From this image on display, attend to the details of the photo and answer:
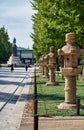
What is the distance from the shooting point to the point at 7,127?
14.6m

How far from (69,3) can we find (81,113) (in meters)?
12.5

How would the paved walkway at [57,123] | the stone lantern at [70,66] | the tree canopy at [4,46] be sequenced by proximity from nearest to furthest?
the paved walkway at [57,123]
the stone lantern at [70,66]
the tree canopy at [4,46]

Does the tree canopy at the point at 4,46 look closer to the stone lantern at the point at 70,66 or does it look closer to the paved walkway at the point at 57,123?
the stone lantern at the point at 70,66

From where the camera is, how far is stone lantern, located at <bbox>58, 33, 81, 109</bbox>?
19.2 metres

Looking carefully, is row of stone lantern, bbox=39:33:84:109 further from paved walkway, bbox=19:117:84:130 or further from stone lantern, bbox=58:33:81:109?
paved walkway, bbox=19:117:84:130

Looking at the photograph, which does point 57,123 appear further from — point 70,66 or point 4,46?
point 4,46

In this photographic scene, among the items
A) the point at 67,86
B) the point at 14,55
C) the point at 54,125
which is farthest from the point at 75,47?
the point at 14,55

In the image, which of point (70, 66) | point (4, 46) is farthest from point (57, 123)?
point (4, 46)

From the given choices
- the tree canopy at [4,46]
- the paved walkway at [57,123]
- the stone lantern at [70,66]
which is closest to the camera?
the paved walkway at [57,123]

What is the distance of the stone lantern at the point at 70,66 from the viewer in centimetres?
1919

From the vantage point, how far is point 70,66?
19.3 meters

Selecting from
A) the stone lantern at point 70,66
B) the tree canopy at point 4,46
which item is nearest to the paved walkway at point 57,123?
the stone lantern at point 70,66

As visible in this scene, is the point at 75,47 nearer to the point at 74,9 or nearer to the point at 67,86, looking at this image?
the point at 67,86

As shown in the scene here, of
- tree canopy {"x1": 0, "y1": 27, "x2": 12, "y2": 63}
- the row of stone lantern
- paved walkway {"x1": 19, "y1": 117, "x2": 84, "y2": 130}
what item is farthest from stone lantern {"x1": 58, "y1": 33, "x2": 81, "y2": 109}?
tree canopy {"x1": 0, "y1": 27, "x2": 12, "y2": 63}
